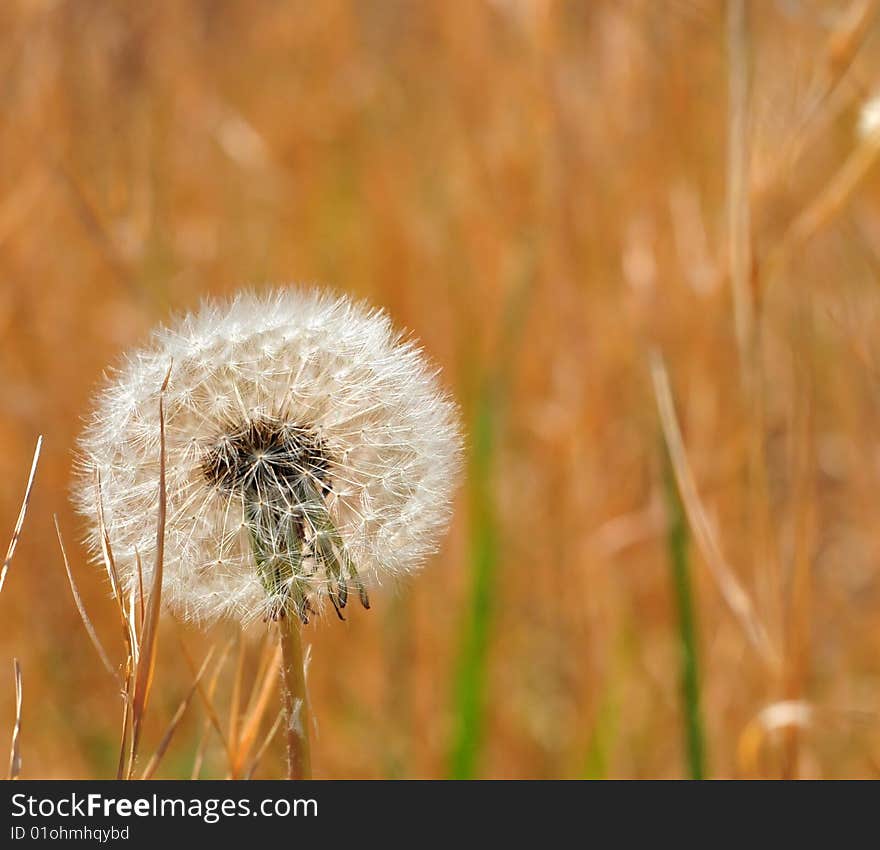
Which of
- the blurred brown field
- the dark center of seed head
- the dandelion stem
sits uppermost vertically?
the blurred brown field

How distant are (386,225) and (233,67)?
1.05 metres

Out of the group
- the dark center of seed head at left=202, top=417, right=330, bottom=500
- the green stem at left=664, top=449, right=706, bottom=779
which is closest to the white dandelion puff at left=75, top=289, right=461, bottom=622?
the dark center of seed head at left=202, top=417, right=330, bottom=500

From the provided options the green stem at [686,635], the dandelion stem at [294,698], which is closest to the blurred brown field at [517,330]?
the green stem at [686,635]

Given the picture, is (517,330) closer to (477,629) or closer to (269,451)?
(477,629)

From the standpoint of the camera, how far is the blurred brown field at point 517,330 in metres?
2.28

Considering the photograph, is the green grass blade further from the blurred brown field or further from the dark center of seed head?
the dark center of seed head

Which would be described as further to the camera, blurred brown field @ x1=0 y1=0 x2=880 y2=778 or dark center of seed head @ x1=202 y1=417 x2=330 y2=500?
blurred brown field @ x1=0 y1=0 x2=880 y2=778

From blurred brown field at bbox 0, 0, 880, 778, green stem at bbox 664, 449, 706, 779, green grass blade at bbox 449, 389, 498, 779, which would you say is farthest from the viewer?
blurred brown field at bbox 0, 0, 880, 778

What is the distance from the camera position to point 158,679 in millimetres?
2670

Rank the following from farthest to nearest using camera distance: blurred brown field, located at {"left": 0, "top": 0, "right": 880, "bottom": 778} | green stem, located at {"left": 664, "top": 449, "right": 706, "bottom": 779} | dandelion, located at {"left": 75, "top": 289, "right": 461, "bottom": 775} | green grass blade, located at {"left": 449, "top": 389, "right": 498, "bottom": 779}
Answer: blurred brown field, located at {"left": 0, "top": 0, "right": 880, "bottom": 778}, green grass blade, located at {"left": 449, "top": 389, "right": 498, "bottom": 779}, green stem, located at {"left": 664, "top": 449, "right": 706, "bottom": 779}, dandelion, located at {"left": 75, "top": 289, "right": 461, "bottom": 775}

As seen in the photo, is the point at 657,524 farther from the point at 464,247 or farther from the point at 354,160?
the point at 354,160

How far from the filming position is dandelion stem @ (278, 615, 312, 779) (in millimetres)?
752
